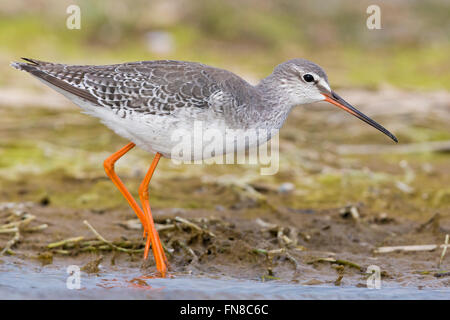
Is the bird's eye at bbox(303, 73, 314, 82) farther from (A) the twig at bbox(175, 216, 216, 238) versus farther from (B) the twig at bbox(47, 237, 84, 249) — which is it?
(B) the twig at bbox(47, 237, 84, 249)

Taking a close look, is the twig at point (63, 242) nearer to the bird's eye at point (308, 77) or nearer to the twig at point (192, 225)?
the twig at point (192, 225)

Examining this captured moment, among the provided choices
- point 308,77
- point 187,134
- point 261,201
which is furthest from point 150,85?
point 261,201

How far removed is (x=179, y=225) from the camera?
717cm

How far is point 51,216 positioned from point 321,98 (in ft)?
10.7

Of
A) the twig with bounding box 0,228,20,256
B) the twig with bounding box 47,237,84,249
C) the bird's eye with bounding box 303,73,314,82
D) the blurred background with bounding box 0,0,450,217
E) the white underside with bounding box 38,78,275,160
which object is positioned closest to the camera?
the white underside with bounding box 38,78,275,160

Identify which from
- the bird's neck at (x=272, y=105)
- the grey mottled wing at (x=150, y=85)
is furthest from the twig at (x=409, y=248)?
the grey mottled wing at (x=150, y=85)

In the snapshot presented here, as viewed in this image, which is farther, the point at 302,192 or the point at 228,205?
the point at 302,192

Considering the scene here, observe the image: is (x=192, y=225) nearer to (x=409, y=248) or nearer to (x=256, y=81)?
(x=409, y=248)

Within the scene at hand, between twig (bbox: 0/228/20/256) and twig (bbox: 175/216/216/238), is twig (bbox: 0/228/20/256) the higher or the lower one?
the lower one

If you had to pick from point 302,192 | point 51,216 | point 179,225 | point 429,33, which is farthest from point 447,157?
point 429,33

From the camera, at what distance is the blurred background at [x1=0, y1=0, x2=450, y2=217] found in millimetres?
8836

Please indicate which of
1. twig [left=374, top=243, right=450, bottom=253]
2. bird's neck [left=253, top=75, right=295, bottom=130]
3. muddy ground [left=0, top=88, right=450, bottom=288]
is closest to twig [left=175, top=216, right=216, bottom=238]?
muddy ground [left=0, top=88, right=450, bottom=288]
